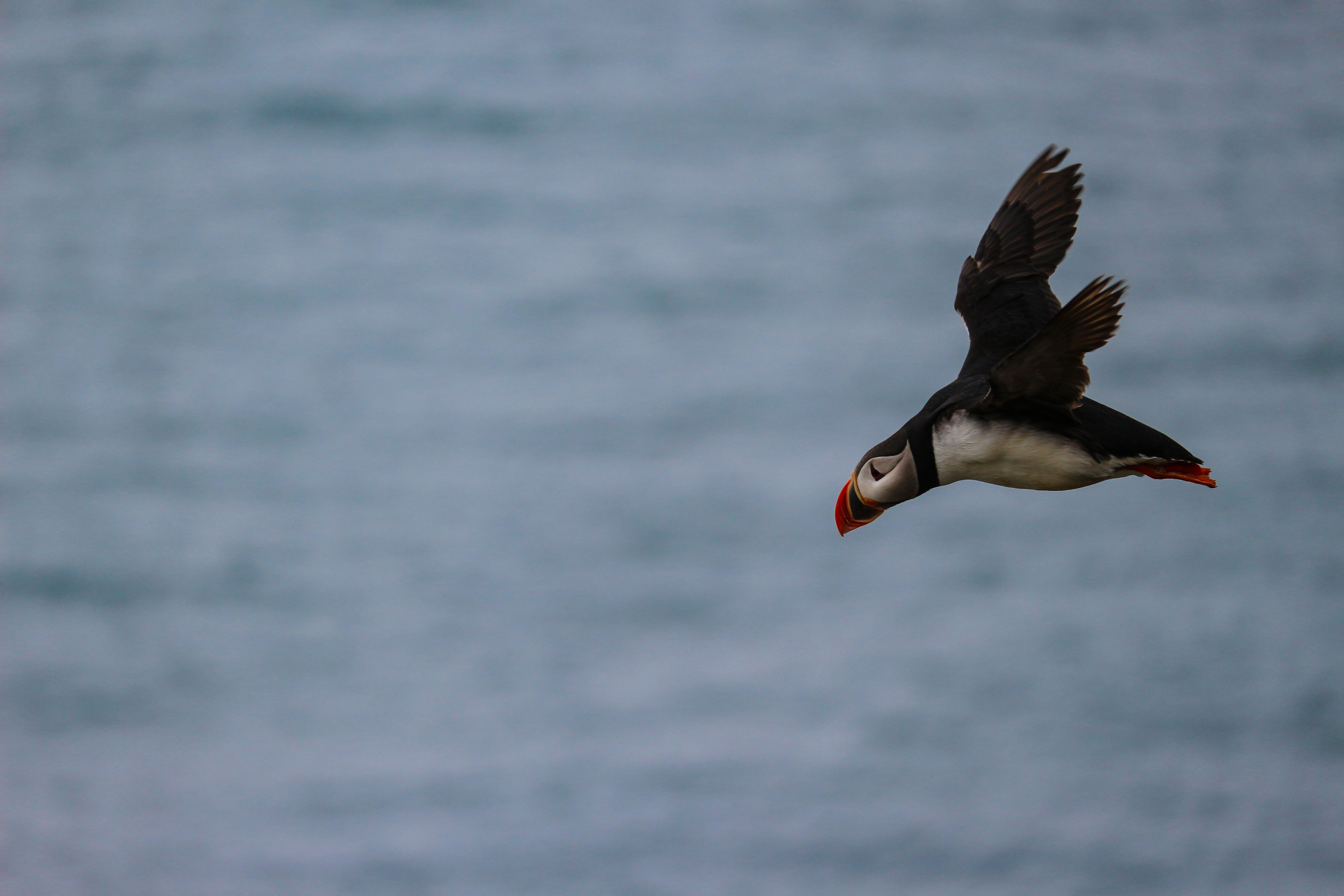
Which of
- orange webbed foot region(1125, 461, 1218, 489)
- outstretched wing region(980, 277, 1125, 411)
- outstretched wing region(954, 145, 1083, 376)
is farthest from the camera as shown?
outstretched wing region(954, 145, 1083, 376)

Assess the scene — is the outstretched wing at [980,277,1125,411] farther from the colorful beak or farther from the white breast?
the colorful beak

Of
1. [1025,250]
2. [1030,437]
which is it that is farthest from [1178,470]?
[1025,250]

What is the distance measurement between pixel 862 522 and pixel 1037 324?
3.87 feet

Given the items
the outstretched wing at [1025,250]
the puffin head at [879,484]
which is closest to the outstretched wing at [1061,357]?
the puffin head at [879,484]

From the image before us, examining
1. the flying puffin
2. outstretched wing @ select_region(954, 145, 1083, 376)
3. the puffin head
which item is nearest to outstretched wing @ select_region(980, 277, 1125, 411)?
the flying puffin

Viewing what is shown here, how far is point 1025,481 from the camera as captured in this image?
4363 millimetres

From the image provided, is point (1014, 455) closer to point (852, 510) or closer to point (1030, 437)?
→ point (1030, 437)

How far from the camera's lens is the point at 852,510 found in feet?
14.5

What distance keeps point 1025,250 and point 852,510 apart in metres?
1.68

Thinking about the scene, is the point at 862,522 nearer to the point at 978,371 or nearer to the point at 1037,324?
the point at 978,371

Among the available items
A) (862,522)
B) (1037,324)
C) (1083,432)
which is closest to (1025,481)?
(1083,432)

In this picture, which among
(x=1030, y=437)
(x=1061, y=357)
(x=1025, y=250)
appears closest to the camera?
(x=1061, y=357)

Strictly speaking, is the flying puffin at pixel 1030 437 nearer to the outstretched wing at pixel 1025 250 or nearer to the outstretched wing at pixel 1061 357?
the outstretched wing at pixel 1061 357

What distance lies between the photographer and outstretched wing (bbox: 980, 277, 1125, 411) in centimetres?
383
